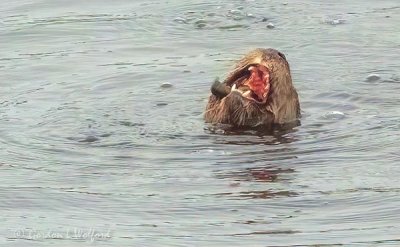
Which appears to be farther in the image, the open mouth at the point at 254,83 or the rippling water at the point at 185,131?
the open mouth at the point at 254,83

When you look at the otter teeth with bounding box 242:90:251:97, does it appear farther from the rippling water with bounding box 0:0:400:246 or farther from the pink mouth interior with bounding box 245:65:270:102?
the rippling water with bounding box 0:0:400:246

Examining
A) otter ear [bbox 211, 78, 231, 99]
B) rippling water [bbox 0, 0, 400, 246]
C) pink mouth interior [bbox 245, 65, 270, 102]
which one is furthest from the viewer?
pink mouth interior [bbox 245, 65, 270, 102]

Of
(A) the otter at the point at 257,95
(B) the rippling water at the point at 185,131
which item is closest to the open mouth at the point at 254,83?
(A) the otter at the point at 257,95

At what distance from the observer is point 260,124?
8.87 metres

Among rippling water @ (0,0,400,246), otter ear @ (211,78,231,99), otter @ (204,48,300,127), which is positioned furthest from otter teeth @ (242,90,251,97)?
rippling water @ (0,0,400,246)

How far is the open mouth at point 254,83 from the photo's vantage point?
29.1 feet

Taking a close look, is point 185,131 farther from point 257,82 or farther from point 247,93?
point 257,82

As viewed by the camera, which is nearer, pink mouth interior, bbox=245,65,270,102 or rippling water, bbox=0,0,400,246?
rippling water, bbox=0,0,400,246

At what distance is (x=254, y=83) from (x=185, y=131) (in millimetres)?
635

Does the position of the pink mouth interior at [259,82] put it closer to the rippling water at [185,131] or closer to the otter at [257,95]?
the otter at [257,95]

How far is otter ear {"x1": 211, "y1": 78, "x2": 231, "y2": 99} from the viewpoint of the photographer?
8742 mm

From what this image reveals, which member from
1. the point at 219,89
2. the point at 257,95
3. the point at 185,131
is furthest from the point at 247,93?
the point at 185,131

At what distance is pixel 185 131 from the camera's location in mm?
8672

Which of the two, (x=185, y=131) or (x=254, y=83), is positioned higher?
(x=254, y=83)
